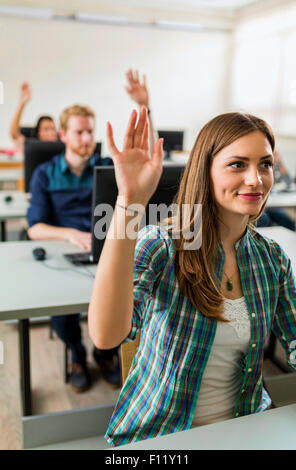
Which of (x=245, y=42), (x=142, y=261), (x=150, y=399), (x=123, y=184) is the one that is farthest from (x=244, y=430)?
(x=245, y=42)

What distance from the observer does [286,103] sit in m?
6.66

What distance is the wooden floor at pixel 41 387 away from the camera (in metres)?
1.78

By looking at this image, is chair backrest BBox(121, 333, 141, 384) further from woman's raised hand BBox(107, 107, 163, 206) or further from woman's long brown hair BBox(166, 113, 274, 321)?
woman's raised hand BBox(107, 107, 163, 206)

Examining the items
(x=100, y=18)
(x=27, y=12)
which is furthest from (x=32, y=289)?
(x=100, y=18)

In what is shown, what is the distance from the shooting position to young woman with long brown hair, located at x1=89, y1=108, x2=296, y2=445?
916mm

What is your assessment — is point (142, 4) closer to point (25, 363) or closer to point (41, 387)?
point (41, 387)

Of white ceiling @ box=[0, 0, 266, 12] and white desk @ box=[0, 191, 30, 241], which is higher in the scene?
white ceiling @ box=[0, 0, 266, 12]

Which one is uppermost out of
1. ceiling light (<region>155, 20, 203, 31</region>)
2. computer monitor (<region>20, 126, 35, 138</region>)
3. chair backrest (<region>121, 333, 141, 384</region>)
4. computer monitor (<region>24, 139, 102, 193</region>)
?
ceiling light (<region>155, 20, 203, 31</region>)

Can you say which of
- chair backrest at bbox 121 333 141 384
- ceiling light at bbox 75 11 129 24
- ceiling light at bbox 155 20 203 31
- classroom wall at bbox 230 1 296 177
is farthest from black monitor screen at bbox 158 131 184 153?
ceiling light at bbox 155 20 203 31

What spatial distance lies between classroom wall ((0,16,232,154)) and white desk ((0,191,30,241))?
4.33m

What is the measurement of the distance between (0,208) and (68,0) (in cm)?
556

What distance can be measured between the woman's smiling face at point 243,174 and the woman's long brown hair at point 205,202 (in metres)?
0.02

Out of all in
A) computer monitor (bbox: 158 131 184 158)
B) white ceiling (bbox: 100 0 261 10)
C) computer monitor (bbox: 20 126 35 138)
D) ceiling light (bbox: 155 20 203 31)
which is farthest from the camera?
ceiling light (bbox: 155 20 203 31)
